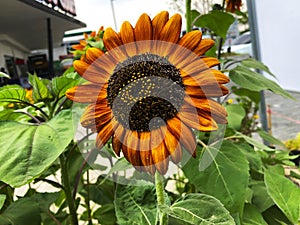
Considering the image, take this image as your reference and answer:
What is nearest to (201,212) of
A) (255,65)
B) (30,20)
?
(255,65)

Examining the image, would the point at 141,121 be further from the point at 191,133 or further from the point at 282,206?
the point at 282,206

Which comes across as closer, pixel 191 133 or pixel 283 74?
pixel 191 133

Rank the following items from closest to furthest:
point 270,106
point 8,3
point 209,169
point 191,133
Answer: point 191,133 < point 209,169 < point 8,3 < point 270,106

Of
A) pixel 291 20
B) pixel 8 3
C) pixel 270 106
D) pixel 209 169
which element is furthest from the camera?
pixel 270 106

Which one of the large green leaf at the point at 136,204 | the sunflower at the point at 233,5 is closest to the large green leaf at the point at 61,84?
the large green leaf at the point at 136,204

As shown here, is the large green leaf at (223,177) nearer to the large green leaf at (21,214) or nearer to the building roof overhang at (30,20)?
the large green leaf at (21,214)

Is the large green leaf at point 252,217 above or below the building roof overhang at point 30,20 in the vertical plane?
below

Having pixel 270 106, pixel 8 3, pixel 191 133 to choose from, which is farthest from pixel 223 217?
pixel 270 106
